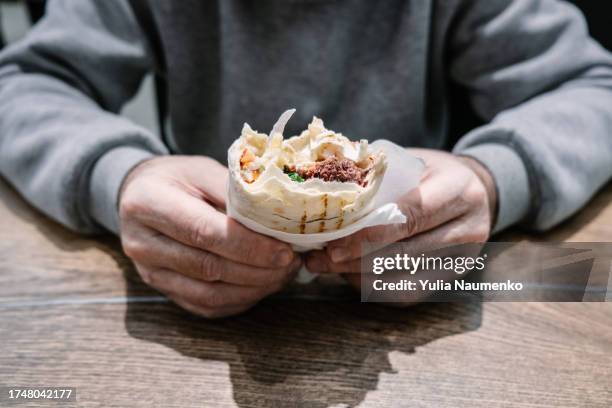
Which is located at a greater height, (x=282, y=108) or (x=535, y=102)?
(x=535, y=102)

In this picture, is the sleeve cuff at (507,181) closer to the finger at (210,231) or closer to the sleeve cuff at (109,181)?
the finger at (210,231)

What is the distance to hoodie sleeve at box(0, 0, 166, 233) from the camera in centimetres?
92

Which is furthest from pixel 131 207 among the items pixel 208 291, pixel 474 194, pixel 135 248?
pixel 474 194

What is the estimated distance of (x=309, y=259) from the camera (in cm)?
75

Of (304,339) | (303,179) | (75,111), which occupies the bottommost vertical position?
(304,339)

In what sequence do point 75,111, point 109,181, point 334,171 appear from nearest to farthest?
point 334,171 < point 109,181 < point 75,111

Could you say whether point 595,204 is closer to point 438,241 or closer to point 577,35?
point 577,35

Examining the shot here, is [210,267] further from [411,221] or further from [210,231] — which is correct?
[411,221]

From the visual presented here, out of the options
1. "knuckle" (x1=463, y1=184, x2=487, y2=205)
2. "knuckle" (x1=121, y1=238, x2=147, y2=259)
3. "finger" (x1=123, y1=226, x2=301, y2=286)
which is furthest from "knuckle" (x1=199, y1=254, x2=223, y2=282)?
"knuckle" (x1=463, y1=184, x2=487, y2=205)

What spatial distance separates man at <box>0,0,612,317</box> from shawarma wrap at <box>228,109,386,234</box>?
0.24 ft

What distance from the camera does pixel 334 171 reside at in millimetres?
625

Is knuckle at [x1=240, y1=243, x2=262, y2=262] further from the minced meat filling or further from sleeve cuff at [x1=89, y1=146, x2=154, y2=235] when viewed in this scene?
sleeve cuff at [x1=89, y1=146, x2=154, y2=235]

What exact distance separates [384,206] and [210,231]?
0.24m

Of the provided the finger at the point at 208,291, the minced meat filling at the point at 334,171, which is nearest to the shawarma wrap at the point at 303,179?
the minced meat filling at the point at 334,171
